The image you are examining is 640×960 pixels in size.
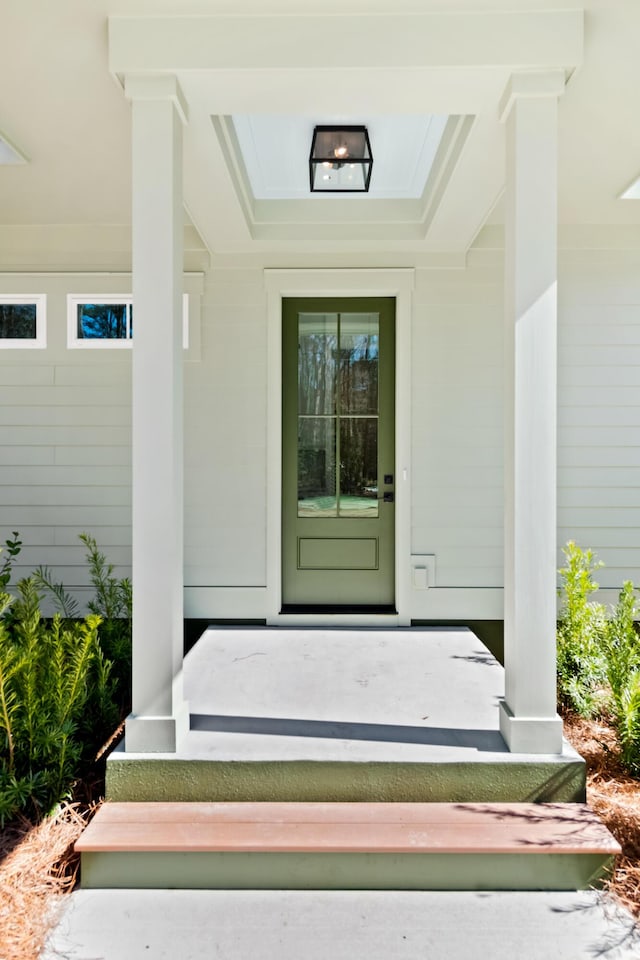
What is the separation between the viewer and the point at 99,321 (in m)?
3.85

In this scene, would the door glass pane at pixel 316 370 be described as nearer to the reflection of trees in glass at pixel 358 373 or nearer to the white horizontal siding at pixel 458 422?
the reflection of trees in glass at pixel 358 373

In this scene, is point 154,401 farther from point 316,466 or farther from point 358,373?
point 358,373

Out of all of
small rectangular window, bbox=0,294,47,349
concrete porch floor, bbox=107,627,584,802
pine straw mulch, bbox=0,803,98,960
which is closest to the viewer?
pine straw mulch, bbox=0,803,98,960

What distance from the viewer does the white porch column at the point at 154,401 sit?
2.08 meters

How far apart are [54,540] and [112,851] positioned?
2.45 meters

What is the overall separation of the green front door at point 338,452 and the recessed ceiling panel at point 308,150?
717 mm

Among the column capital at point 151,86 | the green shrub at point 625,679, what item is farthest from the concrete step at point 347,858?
the column capital at point 151,86

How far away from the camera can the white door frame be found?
376 cm

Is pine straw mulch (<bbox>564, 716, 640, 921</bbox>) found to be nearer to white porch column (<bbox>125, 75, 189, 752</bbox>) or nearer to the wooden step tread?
the wooden step tread

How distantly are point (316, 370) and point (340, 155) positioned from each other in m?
1.36

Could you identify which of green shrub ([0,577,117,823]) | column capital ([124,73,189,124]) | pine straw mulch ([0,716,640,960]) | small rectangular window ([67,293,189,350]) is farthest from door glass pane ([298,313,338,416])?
pine straw mulch ([0,716,640,960])

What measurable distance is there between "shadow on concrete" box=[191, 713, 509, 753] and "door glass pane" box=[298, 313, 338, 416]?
2.13m

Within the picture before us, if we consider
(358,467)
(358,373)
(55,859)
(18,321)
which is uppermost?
(18,321)

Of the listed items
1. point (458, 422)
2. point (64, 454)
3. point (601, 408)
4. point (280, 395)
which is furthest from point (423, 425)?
point (64, 454)
